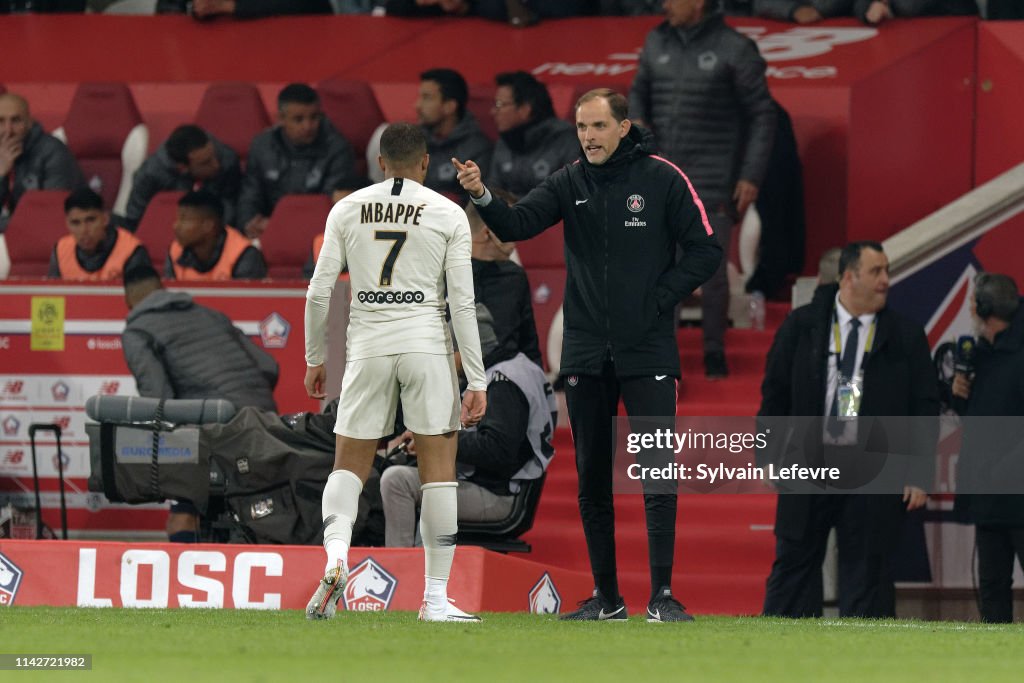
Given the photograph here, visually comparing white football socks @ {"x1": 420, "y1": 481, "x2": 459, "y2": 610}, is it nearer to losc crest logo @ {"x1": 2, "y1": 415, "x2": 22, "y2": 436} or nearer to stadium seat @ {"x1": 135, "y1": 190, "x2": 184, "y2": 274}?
losc crest logo @ {"x1": 2, "y1": 415, "x2": 22, "y2": 436}

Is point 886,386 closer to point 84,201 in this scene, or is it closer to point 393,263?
point 393,263

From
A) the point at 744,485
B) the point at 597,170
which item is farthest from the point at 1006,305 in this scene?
the point at 597,170

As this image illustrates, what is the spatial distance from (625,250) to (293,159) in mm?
6393

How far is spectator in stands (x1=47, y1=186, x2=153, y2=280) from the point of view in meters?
12.0

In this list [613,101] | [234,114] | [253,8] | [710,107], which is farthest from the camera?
[253,8]

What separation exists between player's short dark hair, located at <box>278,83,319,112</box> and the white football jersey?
249 inches

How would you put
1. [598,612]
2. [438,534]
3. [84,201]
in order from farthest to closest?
1. [84,201]
2. [598,612]
3. [438,534]

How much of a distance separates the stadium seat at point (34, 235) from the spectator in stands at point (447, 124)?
2.54 m

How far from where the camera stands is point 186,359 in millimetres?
10227

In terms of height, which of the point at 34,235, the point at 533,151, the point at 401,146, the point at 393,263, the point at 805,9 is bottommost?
the point at 34,235

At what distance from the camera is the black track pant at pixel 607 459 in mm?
7109

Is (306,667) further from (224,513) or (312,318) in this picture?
(224,513)

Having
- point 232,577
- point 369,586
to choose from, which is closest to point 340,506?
point 369,586

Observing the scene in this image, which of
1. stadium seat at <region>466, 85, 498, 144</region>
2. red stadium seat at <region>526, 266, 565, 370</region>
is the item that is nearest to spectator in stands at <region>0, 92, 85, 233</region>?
stadium seat at <region>466, 85, 498, 144</region>
